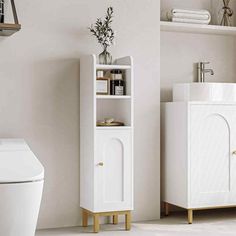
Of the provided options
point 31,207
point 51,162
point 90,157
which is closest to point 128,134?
point 90,157

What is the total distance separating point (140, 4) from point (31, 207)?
6.62 feet

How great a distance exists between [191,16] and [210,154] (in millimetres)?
1085

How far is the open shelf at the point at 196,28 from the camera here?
439cm

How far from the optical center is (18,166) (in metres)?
2.89

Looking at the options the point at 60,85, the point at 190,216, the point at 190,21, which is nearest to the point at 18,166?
the point at 60,85

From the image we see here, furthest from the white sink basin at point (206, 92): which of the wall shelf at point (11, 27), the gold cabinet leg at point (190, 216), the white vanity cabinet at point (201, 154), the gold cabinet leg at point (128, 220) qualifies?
the wall shelf at point (11, 27)

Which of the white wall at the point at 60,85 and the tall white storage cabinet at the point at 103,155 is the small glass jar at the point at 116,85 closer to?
the tall white storage cabinet at the point at 103,155

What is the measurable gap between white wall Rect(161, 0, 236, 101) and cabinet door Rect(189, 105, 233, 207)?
1.74 feet

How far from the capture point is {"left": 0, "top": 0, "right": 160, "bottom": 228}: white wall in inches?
153

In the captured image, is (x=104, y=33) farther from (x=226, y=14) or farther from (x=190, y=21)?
(x=226, y=14)

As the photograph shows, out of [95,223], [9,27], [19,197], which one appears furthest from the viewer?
[95,223]

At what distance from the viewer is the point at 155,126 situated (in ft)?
14.1

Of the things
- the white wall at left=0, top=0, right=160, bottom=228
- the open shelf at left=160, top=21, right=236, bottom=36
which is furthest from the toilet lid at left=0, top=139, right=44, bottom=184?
the open shelf at left=160, top=21, right=236, bottom=36

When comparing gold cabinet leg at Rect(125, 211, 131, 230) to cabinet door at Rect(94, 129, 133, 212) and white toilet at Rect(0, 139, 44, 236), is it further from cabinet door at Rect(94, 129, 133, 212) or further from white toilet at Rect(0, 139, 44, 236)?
white toilet at Rect(0, 139, 44, 236)
